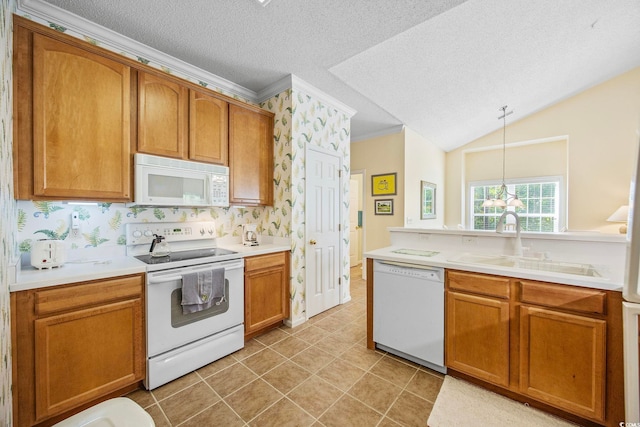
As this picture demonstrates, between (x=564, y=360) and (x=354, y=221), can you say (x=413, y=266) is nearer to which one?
(x=564, y=360)

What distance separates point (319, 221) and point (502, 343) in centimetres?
203

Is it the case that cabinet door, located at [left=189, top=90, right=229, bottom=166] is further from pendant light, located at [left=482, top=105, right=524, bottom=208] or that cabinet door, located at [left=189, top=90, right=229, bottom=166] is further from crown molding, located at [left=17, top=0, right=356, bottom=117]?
pendant light, located at [left=482, top=105, right=524, bottom=208]

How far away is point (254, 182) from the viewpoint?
2.75 meters

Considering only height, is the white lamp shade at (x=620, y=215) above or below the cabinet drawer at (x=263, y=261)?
above

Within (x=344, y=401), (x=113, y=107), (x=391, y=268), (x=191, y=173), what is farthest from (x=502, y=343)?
(x=113, y=107)

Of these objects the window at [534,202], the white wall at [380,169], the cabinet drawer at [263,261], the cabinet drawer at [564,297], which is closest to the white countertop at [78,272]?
the cabinet drawer at [263,261]

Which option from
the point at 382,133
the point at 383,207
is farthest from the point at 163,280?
the point at 382,133

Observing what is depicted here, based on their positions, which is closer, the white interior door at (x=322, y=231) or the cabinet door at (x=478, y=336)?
the cabinet door at (x=478, y=336)

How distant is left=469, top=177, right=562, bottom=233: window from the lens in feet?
16.2

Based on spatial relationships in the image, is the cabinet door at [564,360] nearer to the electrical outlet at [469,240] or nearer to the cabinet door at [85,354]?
the electrical outlet at [469,240]

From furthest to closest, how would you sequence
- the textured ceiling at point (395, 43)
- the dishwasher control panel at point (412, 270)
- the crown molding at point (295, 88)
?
the crown molding at point (295, 88) → the dishwasher control panel at point (412, 270) → the textured ceiling at point (395, 43)

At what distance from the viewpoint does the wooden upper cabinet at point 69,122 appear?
1.50 metres

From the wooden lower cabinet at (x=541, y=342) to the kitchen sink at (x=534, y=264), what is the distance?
0.29 meters

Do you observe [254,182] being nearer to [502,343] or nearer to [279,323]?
[279,323]
